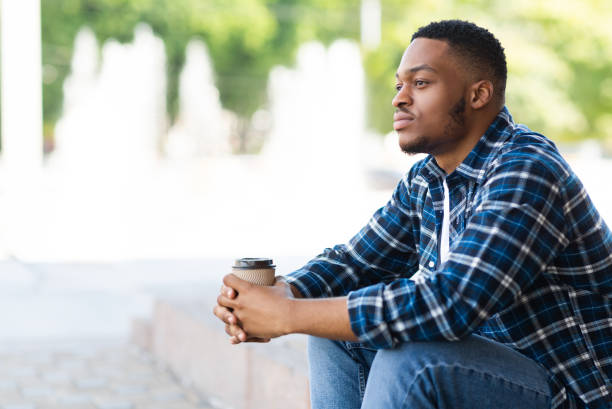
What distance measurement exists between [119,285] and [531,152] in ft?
17.9

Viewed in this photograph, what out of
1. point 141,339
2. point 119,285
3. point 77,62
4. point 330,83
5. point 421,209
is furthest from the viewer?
point 77,62

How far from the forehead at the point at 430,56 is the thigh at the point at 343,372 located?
0.77 meters

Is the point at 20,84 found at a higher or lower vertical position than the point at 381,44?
lower

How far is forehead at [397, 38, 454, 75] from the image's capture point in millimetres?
2355

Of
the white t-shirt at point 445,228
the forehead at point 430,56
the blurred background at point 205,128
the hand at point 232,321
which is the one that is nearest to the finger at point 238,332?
the hand at point 232,321

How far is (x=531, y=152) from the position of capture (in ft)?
6.98

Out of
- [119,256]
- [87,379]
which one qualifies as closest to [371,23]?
[119,256]

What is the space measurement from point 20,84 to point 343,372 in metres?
10.3

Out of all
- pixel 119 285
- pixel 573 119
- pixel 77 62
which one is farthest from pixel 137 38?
pixel 119 285

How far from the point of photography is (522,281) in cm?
203

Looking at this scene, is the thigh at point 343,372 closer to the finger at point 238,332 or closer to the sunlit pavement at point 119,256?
the finger at point 238,332

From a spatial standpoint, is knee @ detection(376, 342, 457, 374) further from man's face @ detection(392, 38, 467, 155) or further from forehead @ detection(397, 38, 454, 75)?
forehead @ detection(397, 38, 454, 75)

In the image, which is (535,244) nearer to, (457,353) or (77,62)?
(457,353)

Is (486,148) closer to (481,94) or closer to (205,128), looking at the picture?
(481,94)
